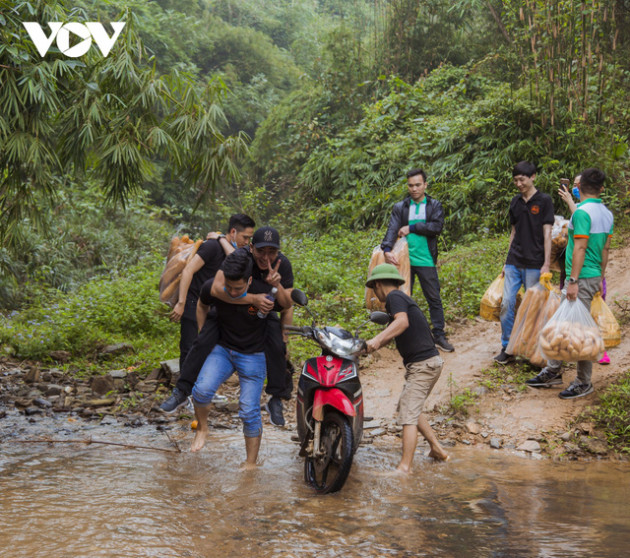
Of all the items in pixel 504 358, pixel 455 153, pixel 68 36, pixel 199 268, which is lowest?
pixel 504 358

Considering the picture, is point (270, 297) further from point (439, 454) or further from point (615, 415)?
point (615, 415)

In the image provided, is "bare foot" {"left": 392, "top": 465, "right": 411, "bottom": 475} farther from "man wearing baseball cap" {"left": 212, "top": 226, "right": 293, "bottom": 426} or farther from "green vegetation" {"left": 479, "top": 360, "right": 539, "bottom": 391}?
"green vegetation" {"left": 479, "top": 360, "right": 539, "bottom": 391}

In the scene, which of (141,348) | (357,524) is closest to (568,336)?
(357,524)

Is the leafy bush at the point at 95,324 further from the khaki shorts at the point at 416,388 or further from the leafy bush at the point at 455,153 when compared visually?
the leafy bush at the point at 455,153

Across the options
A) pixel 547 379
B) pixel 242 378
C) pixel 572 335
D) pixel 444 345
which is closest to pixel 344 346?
pixel 242 378

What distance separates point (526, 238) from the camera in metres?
6.87

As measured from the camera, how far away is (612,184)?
1136 centimetres

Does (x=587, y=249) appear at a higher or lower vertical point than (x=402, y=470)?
higher

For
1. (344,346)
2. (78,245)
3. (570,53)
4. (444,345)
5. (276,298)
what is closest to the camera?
(344,346)

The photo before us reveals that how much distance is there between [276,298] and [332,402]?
1068 millimetres

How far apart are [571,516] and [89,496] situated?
3.17m

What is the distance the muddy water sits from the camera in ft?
12.5

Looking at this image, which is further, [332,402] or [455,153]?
[455,153]

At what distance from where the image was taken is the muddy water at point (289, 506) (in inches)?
149
